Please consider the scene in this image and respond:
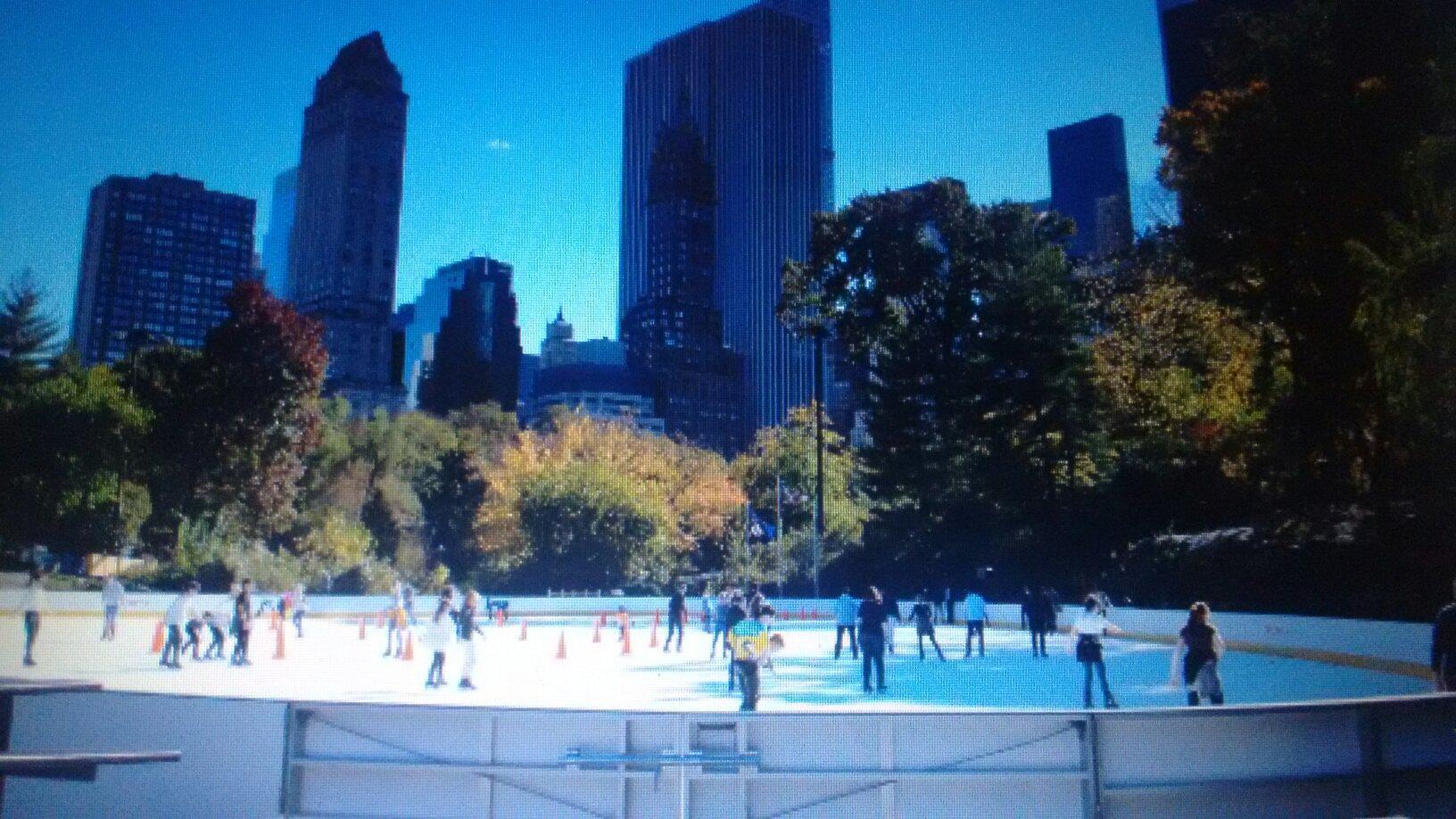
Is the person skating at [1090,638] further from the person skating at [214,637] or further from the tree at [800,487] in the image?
the tree at [800,487]

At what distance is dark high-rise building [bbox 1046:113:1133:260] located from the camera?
1991cm

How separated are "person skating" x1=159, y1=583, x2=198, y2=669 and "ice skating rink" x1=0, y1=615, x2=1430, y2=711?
0.24 metres

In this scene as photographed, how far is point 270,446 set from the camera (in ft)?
49.6

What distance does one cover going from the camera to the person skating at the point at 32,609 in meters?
8.77

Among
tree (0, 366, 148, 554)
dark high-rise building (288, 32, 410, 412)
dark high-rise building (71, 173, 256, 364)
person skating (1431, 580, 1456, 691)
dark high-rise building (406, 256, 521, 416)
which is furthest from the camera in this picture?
dark high-rise building (406, 256, 521, 416)

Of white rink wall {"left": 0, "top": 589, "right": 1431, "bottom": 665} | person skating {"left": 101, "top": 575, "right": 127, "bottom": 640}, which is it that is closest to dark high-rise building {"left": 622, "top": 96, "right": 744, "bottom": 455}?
white rink wall {"left": 0, "top": 589, "right": 1431, "bottom": 665}

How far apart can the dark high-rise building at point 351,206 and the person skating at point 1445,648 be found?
12502 millimetres

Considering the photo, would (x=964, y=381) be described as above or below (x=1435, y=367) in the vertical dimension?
above

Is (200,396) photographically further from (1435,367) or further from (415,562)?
(1435,367)

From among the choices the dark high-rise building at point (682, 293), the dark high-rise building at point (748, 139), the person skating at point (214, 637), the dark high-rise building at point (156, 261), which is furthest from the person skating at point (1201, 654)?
the dark high-rise building at point (682, 293)

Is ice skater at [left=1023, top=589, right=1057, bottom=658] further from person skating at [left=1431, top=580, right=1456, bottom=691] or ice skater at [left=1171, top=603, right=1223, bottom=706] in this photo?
person skating at [left=1431, top=580, right=1456, bottom=691]

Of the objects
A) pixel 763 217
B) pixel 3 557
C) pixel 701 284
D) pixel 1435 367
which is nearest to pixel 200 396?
pixel 3 557

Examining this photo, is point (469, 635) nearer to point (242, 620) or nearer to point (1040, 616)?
point (242, 620)

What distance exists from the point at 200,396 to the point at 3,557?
4.50 metres
